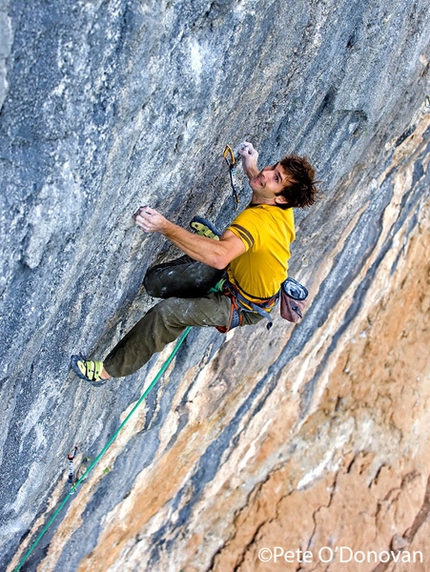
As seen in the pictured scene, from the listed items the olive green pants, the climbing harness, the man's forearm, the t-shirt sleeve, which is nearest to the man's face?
the t-shirt sleeve

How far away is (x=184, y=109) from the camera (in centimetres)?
264

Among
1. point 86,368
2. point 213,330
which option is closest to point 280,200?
point 86,368

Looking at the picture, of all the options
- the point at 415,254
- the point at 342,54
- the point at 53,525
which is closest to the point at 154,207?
the point at 342,54

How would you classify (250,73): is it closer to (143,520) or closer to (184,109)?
(184,109)

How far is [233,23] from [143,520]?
17.5 ft

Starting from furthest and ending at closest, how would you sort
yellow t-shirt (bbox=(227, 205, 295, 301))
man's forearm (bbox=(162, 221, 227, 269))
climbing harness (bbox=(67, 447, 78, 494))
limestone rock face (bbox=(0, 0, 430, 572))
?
climbing harness (bbox=(67, 447, 78, 494)), yellow t-shirt (bbox=(227, 205, 295, 301)), man's forearm (bbox=(162, 221, 227, 269)), limestone rock face (bbox=(0, 0, 430, 572))

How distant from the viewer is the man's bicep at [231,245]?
2795mm

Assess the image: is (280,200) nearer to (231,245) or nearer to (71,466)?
(231,245)

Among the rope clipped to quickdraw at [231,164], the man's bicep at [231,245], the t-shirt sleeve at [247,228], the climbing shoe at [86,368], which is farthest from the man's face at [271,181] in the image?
the climbing shoe at [86,368]

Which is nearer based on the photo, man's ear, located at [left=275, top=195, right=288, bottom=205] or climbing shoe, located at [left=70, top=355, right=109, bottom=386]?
man's ear, located at [left=275, top=195, right=288, bottom=205]

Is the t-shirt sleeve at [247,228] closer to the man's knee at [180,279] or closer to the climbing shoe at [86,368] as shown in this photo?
the man's knee at [180,279]

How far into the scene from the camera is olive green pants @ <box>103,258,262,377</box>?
3307mm

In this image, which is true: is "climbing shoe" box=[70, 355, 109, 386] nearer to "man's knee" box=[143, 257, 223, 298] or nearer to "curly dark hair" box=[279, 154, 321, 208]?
"man's knee" box=[143, 257, 223, 298]

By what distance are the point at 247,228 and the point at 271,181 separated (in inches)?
13.1
